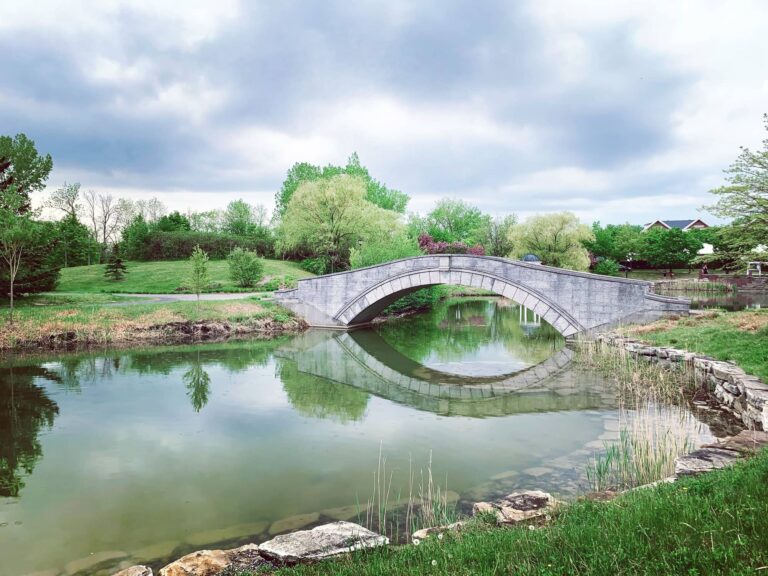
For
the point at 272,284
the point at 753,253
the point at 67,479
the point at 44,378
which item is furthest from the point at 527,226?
the point at 67,479

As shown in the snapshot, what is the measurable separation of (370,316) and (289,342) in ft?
20.4

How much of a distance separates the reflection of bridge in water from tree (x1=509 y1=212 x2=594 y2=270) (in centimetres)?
2718

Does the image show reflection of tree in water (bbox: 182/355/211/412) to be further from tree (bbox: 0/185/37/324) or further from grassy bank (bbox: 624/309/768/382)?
grassy bank (bbox: 624/309/768/382)

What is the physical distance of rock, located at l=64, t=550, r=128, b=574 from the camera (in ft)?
15.8

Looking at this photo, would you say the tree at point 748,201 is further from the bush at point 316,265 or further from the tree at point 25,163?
the tree at point 25,163

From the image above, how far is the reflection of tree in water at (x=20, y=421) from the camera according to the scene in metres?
7.23

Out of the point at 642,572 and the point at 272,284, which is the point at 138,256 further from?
the point at 642,572

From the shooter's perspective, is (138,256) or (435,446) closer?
(435,446)

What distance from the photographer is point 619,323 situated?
17.8 meters

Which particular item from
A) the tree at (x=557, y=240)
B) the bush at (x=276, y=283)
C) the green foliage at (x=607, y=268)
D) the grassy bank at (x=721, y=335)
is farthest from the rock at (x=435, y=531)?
the green foliage at (x=607, y=268)

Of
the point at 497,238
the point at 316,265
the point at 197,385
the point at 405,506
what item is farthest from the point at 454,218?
the point at 405,506

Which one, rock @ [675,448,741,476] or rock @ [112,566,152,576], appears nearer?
rock @ [112,566,152,576]

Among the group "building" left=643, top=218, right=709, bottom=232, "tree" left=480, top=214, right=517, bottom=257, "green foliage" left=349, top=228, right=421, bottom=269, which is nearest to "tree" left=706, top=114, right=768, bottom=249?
"green foliage" left=349, top=228, right=421, bottom=269

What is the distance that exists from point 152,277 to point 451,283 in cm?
2201
